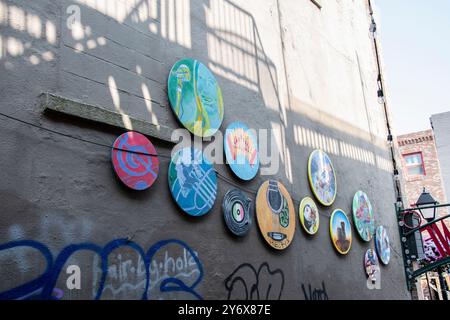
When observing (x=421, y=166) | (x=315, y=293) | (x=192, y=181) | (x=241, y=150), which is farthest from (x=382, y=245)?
(x=421, y=166)

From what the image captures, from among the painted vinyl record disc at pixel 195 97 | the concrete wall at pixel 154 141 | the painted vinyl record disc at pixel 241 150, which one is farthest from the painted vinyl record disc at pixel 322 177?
the painted vinyl record disc at pixel 195 97

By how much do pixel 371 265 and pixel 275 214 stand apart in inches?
137

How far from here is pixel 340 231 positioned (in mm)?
8211

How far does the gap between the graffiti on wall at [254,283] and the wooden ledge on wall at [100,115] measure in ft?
6.46

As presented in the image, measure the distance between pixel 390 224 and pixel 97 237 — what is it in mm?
8040

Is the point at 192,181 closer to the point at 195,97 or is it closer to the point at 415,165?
the point at 195,97

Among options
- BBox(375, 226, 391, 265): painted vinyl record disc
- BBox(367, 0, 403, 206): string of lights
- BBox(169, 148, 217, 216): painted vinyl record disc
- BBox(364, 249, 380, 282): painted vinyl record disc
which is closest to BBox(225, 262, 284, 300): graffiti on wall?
BBox(169, 148, 217, 216): painted vinyl record disc

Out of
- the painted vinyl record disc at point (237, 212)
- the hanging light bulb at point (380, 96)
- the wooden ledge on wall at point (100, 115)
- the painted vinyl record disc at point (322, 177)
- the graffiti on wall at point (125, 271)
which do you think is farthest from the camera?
the hanging light bulb at point (380, 96)

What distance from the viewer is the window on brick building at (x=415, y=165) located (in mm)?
23703

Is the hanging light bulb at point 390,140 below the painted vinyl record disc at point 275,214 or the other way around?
the other way around

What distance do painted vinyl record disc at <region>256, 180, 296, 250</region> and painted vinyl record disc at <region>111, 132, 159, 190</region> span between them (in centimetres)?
200

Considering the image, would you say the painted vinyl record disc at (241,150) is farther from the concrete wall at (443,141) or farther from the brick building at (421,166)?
the concrete wall at (443,141)

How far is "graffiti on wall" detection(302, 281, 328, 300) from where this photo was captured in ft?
22.4
